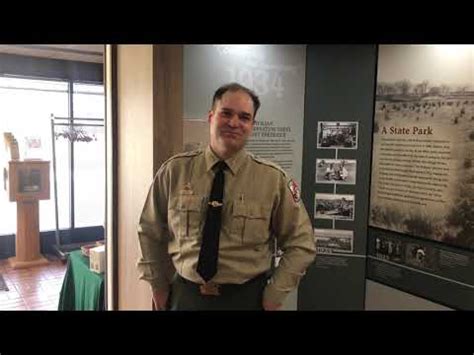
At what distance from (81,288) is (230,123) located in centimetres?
139

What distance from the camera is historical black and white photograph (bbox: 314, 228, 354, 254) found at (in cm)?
208

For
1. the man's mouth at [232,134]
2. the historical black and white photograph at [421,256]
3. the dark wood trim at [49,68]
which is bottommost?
the historical black and white photograph at [421,256]

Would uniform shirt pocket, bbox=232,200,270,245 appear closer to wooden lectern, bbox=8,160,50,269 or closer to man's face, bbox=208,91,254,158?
man's face, bbox=208,91,254,158

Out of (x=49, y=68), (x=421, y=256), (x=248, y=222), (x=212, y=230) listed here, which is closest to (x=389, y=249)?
(x=421, y=256)

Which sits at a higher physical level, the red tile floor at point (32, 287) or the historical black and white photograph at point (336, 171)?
the historical black and white photograph at point (336, 171)

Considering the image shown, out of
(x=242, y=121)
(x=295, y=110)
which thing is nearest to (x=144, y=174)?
(x=242, y=121)

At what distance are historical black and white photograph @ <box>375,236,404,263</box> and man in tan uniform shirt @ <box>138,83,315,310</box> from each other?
0.63 metres

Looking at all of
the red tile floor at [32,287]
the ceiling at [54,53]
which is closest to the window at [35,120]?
the ceiling at [54,53]

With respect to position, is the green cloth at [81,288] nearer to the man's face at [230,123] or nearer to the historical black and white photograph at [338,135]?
the man's face at [230,123]

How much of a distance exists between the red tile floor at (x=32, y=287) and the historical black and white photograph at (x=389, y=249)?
2.22 m

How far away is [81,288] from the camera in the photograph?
2.26 m

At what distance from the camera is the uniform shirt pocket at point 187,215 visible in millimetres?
1523

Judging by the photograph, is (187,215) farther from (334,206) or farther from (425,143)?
(425,143)
